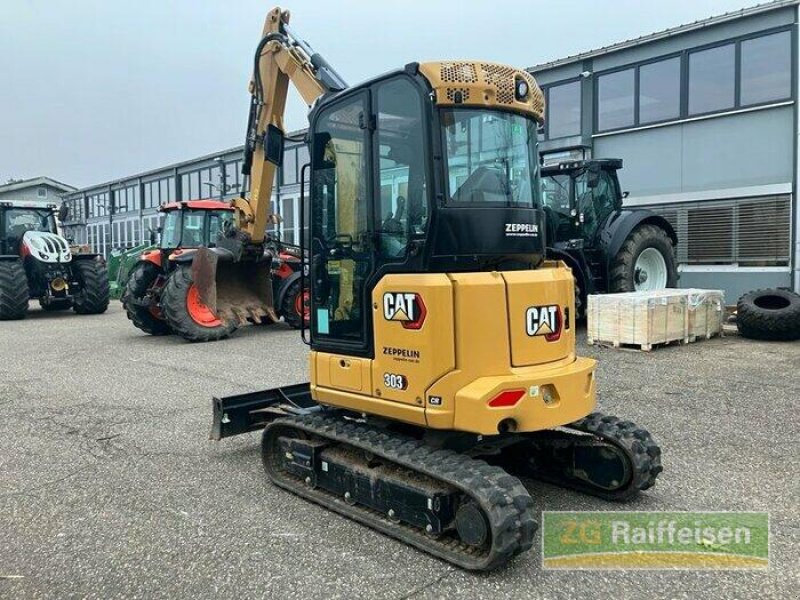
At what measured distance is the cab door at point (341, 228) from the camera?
434 centimetres

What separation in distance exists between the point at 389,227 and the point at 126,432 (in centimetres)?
355

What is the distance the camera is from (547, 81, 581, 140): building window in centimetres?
1716

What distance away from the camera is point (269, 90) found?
34.9 feet

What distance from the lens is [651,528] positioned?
4051mm

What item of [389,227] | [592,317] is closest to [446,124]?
[389,227]

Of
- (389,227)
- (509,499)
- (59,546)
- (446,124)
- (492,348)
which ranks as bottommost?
(59,546)

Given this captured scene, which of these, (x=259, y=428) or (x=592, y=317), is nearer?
(x=259, y=428)

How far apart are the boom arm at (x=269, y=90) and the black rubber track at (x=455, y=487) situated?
15.8ft

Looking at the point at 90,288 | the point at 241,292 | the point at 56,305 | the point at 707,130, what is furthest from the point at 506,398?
the point at 56,305

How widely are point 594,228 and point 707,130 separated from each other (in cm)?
474

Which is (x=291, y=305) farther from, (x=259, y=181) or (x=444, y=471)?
(x=444, y=471)

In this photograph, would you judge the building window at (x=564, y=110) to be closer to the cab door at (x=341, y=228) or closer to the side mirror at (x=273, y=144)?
the side mirror at (x=273, y=144)

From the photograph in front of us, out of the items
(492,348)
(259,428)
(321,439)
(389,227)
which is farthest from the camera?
(259,428)

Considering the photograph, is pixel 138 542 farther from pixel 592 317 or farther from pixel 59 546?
pixel 592 317
